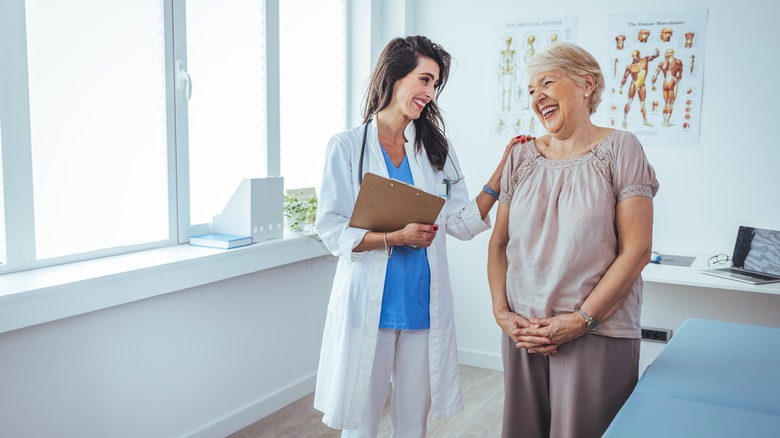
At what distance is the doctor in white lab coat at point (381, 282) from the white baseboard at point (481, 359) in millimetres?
1778

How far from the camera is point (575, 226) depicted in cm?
164

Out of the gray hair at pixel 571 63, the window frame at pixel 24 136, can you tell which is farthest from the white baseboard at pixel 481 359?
the gray hair at pixel 571 63

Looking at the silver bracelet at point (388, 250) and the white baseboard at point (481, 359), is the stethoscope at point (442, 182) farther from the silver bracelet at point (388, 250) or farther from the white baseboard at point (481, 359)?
the white baseboard at point (481, 359)

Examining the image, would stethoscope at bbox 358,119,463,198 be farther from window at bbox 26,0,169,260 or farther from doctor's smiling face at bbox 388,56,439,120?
window at bbox 26,0,169,260

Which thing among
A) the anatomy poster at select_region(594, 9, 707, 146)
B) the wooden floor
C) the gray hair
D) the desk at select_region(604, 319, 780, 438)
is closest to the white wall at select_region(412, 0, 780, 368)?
the anatomy poster at select_region(594, 9, 707, 146)

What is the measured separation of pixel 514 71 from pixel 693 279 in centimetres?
151

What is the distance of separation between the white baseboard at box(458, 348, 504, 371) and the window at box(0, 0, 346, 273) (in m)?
1.40

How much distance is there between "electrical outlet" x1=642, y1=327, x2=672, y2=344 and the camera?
325 cm

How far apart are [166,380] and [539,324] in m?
1.57

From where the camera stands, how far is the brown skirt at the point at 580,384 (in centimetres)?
165

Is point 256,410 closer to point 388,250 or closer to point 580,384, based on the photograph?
point 388,250

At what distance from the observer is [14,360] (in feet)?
6.75

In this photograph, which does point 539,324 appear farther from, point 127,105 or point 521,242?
point 127,105

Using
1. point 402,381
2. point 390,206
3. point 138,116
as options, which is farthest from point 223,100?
point 402,381
